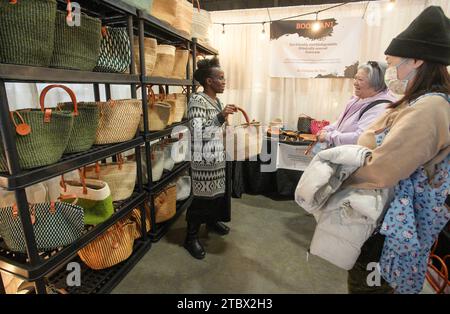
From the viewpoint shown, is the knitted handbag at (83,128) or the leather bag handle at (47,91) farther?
the knitted handbag at (83,128)

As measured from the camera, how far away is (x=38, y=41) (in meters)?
1.05

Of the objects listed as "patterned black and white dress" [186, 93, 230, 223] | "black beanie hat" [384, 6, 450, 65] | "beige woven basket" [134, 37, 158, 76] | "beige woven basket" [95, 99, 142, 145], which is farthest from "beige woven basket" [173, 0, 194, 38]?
"black beanie hat" [384, 6, 450, 65]

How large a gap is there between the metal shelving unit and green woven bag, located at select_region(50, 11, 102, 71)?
52 millimetres

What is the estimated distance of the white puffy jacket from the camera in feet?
3.20

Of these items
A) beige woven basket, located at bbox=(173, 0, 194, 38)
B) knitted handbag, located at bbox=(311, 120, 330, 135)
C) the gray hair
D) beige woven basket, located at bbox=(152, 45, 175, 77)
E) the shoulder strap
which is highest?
beige woven basket, located at bbox=(173, 0, 194, 38)

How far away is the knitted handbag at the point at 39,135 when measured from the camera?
1.05m

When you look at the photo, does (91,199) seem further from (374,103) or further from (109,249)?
(374,103)

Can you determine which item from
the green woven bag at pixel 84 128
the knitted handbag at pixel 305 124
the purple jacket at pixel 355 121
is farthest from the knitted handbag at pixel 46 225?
the knitted handbag at pixel 305 124

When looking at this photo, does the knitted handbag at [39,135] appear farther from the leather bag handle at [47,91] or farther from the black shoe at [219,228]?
the black shoe at [219,228]

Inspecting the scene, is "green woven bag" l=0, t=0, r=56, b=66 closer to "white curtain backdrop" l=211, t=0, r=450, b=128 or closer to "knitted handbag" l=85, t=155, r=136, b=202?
"knitted handbag" l=85, t=155, r=136, b=202

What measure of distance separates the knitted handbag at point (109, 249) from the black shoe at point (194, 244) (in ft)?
1.60

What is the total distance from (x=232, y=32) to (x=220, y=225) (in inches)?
108

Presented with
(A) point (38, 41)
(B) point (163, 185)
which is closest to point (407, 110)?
(A) point (38, 41)

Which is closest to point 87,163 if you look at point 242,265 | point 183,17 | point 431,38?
point 242,265
